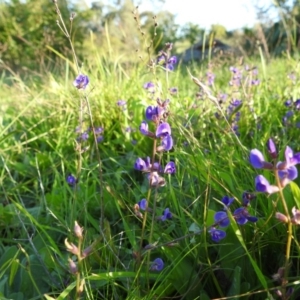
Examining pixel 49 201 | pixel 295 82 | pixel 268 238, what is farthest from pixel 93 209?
pixel 295 82

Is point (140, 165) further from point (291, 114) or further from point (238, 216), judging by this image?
point (291, 114)

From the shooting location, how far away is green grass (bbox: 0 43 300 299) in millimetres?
1070

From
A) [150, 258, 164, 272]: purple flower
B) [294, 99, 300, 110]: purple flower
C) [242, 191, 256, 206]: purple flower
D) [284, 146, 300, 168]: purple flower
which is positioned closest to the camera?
[284, 146, 300, 168]: purple flower

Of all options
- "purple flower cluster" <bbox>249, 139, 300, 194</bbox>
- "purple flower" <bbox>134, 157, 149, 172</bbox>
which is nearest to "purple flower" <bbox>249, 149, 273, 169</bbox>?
"purple flower cluster" <bbox>249, 139, 300, 194</bbox>

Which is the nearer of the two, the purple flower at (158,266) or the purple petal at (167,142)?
the purple petal at (167,142)

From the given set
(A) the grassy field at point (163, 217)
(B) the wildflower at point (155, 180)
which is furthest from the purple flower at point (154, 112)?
(B) the wildflower at point (155, 180)

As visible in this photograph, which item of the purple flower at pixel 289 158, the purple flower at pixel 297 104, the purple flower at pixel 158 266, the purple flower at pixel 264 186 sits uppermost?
the purple flower at pixel 289 158

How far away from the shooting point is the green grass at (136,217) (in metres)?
1.07

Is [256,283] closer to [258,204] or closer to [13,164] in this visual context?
[258,204]

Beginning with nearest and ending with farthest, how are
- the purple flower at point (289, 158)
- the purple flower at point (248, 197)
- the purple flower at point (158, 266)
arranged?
the purple flower at point (289, 158) → the purple flower at point (248, 197) → the purple flower at point (158, 266)

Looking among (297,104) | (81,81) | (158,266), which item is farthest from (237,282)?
(297,104)

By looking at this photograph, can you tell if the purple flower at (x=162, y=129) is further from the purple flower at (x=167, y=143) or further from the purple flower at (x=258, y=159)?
the purple flower at (x=258, y=159)

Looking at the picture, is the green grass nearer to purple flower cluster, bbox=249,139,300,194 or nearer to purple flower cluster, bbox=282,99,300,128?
purple flower cluster, bbox=282,99,300,128

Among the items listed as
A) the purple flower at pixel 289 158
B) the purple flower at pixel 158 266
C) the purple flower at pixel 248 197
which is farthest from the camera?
the purple flower at pixel 158 266
